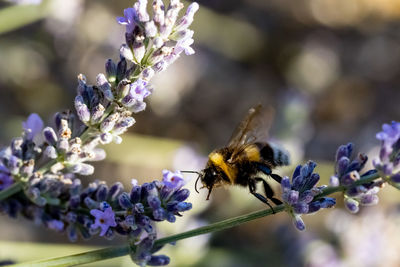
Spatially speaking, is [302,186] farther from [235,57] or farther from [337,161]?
[235,57]

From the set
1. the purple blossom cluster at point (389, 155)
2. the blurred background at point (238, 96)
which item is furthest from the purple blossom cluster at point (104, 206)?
the blurred background at point (238, 96)

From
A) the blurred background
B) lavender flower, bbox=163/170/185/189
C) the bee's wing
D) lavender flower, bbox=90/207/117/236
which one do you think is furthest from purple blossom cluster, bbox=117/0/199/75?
the blurred background

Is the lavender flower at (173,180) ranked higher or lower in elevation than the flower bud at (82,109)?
lower

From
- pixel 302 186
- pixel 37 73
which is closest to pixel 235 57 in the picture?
pixel 37 73

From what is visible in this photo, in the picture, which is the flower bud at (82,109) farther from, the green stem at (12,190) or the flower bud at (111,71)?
the green stem at (12,190)

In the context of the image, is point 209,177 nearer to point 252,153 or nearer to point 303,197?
point 252,153

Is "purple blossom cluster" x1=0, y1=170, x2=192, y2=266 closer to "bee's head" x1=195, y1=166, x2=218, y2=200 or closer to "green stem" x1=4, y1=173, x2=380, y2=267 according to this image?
"green stem" x1=4, y1=173, x2=380, y2=267

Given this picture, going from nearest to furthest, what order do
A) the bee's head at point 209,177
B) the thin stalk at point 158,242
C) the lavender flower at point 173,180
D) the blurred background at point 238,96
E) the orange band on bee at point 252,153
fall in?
the thin stalk at point 158,242 < the lavender flower at point 173,180 < the bee's head at point 209,177 < the orange band on bee at point 252,153 < the blurred background at point 238,96
